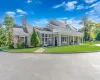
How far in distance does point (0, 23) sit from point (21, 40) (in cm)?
1599

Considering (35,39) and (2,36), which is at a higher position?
(2,36)

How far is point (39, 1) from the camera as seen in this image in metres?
27.4

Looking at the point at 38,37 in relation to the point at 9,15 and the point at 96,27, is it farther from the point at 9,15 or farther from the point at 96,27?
the point at 9,15

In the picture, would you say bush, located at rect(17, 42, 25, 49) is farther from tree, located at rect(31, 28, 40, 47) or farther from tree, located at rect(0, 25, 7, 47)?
tree, located at rect(0, 25, 7, 47)

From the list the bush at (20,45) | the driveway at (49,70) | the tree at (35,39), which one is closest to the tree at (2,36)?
the bush at (20,45)

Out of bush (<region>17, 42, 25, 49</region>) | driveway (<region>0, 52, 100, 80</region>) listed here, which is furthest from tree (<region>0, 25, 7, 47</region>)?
driveway (<region>0, 52, 100, 80</region>)

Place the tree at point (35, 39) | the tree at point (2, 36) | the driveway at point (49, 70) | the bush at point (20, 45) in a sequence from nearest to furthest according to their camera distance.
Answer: the driveway at point (49, 70) < the bush at point (20, 45) < the tree at point (35, 39) < the tree at point (2, 36)

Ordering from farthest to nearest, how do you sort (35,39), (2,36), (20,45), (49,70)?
(2,36)
(35,39)
(20,45)
(49,70)

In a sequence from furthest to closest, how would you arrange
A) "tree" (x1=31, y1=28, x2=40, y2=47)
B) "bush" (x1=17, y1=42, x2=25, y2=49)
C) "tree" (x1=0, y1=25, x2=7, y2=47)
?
"tree" (x1=0, y1=25, x2=7, y2=47) → "tree" (x1=31, y1=28, x2=40, y2=47) → "bush" (x1=17, y1=42, x2=25, y2=49)

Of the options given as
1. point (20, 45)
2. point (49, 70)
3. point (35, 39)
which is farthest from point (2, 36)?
point (49, 70)

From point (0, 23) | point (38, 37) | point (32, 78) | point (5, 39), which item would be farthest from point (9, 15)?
point (32, 78)

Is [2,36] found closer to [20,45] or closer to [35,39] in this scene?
[20,45]

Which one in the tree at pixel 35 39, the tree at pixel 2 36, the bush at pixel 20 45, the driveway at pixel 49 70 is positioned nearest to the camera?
the driveway at pixel 49 70

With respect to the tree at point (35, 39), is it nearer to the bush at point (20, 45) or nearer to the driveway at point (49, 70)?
the bush at point (20, 45)
